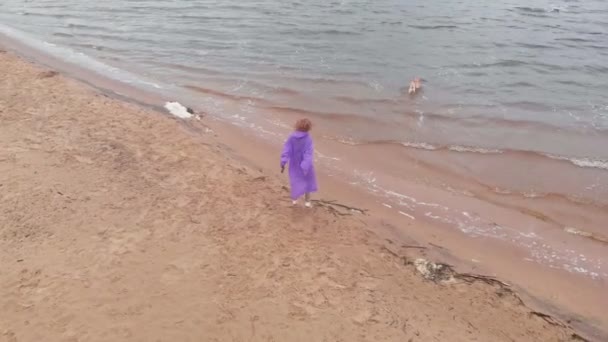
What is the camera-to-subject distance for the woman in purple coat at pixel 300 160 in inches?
246

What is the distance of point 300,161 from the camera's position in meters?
6.47

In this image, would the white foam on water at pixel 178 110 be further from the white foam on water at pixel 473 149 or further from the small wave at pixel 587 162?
the small wave at pixel 587 162

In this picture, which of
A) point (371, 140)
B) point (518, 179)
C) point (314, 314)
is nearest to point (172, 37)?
point (371, 140)

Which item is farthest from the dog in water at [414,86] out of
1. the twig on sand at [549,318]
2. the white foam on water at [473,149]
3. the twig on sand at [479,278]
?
the twig on sand at [549,318]

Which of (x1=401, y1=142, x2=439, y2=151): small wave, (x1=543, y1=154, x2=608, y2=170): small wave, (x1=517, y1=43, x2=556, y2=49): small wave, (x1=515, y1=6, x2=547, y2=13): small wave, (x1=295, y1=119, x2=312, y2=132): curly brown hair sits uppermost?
(x1=515, y1=6, x2=547, y2=13): small wave

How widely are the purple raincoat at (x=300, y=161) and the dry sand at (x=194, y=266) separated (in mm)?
307

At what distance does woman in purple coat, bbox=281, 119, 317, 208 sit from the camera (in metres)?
6.25

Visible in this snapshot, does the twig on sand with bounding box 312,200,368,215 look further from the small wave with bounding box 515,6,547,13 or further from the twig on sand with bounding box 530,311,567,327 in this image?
the small wave with bounding box 515,6,547,13

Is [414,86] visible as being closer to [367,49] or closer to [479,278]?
[367,49]

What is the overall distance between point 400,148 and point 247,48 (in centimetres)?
734

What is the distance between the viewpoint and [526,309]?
5148mm

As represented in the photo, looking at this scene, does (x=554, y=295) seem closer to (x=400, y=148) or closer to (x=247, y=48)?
(x=400, y=148)

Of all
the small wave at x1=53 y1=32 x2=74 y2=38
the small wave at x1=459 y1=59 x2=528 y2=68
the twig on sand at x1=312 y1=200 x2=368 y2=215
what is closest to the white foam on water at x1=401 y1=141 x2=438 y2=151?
the twig on sand at x1=312 y1=200 x2=368 y2=215

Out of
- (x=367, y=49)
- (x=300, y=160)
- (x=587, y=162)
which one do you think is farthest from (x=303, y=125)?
(x=367, y=49)
